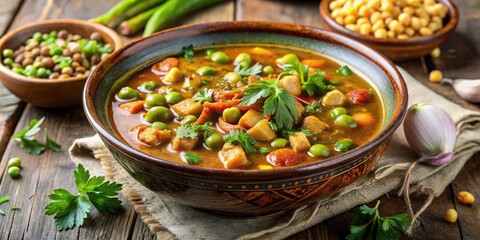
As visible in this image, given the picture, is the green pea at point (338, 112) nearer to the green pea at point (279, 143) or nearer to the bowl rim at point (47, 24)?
the green pea at point (279, 143)

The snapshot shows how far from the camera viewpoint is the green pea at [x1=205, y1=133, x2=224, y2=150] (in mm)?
3047

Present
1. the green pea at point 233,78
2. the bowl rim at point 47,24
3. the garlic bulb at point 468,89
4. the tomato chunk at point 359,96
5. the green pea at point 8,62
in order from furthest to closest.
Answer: the green pea at point 8,62 → the garlic bulb at point 468,89 → the bowl rim at point 47,24 → the green pea at point 233,78 → the tomato chunk at point 359,96

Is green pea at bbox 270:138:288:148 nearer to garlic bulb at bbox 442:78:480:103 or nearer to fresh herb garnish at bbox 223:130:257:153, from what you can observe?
fresh herb garnish at bbox 223:130:257:153

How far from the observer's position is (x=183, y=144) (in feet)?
10.1

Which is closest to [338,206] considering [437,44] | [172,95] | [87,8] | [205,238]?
[205,238]

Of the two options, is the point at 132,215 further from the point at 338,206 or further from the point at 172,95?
the point at 338,206

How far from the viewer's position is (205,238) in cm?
305

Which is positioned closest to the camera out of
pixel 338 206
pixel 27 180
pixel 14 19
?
pixel 338 206

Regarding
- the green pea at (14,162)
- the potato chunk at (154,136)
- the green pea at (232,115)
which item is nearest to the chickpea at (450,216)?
the green pea at (232,115)

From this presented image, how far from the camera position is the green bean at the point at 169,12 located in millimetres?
5125

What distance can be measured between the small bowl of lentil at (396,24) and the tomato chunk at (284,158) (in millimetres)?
1847

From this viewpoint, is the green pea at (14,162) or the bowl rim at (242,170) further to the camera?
the green pea at (14,162)

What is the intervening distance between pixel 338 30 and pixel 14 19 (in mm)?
2557

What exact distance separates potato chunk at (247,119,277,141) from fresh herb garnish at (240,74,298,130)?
2.1 inches
